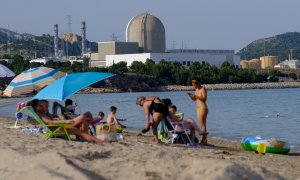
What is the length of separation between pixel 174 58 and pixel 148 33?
330 inches

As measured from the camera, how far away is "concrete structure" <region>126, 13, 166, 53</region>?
12606 centimetres

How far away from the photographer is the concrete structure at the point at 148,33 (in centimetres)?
12606

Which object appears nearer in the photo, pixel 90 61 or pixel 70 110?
pixel 70 110

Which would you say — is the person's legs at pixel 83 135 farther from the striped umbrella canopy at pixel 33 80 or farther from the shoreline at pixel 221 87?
the shoreline at pixel 221 87

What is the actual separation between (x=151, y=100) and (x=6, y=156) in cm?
486

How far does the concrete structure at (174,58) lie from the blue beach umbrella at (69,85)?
104 metres

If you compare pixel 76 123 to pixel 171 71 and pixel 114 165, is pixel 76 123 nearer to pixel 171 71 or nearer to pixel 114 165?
pixel 114 165

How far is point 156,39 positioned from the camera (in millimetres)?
127000

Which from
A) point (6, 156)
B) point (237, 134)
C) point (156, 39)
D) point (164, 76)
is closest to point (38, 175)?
point (6, 156)

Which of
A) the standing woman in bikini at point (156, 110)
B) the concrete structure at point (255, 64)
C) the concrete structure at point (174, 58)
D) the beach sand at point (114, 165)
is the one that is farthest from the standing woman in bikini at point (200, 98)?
the concrete structure at point (255, 64)

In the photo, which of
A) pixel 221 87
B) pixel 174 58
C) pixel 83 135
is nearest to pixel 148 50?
pixel 174 58

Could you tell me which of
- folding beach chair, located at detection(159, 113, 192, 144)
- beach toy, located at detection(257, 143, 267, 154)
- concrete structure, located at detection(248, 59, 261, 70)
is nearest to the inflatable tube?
beach toy, located at detection(257, 143, 267, 154)

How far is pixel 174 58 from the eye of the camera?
12144cm

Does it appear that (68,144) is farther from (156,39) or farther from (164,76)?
(156,39)
